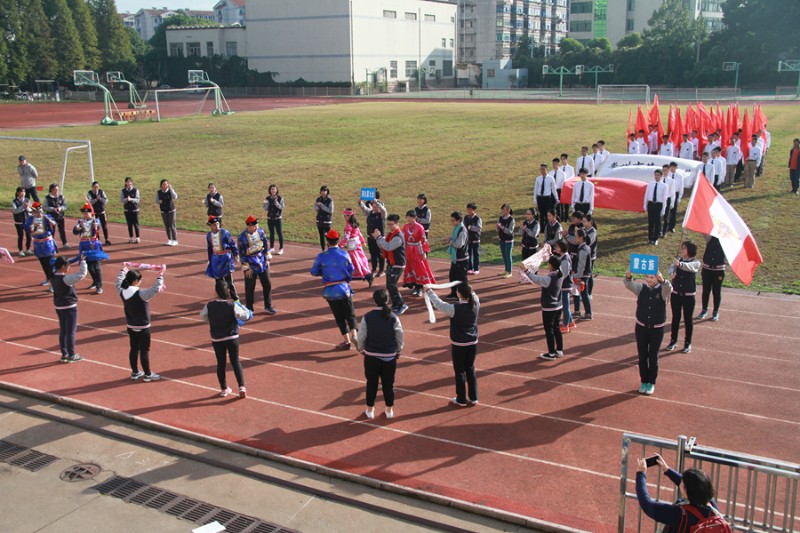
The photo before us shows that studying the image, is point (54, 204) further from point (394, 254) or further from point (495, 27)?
point (495, 27)

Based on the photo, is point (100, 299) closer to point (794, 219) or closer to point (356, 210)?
point (356, 210)

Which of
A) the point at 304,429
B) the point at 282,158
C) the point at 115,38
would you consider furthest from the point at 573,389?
the point at 115,38

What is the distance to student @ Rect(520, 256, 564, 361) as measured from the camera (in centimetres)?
1121

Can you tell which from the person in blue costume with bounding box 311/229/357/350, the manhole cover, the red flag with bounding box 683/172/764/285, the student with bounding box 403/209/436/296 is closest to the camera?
the manhole cover

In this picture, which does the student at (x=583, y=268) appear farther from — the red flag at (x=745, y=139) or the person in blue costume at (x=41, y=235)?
the red flag at (x=745, y=139)

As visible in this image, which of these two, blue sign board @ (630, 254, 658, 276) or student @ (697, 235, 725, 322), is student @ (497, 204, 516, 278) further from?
blue sign board @ (630, 254, 658, 276)

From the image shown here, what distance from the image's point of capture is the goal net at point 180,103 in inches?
2312

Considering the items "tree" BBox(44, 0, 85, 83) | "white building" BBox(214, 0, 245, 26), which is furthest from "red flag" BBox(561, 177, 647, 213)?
"white building" BBox(214, 0, 245, 26)

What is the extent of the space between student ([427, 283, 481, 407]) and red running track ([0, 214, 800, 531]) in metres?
A: 0.56

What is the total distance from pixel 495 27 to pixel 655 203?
97.7 meters

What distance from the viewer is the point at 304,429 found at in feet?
31.2

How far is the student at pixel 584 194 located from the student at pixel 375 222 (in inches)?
216

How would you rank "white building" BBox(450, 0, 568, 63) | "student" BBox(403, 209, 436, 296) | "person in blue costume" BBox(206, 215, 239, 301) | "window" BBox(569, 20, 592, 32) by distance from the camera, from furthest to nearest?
"window" BBox(569, 20, 592, 32)
"white building" BBox(450, 0, 568, 63)
"student" BBox(403, 209, 436, 296)
"person in blue costume" BBox(206, 215, 239, 301)

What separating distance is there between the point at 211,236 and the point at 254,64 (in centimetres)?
8255
